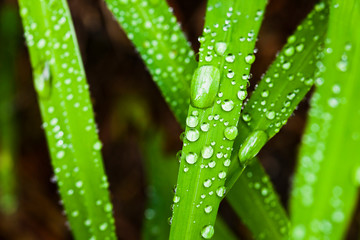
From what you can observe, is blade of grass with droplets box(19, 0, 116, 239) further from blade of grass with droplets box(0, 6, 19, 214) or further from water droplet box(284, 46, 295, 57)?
blade of grass with droplets box(0, 6, 19, 214)

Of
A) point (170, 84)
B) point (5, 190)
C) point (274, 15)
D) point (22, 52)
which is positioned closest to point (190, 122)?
point (170, 84)

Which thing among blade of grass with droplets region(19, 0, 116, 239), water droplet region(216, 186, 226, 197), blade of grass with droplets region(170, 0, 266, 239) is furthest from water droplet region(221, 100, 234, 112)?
blade of grass with droplets region(19, 0, 116, 239)

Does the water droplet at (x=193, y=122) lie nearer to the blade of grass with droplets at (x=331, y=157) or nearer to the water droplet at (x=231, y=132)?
the water droplet at (x=231, y=132)

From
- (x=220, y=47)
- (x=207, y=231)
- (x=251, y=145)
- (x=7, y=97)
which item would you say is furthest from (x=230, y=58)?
(x=7, y=97)

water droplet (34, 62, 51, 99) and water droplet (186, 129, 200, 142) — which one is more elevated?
water droplet (34, 62, 51, 99)

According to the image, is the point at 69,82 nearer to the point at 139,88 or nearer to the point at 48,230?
the point at 139,88
